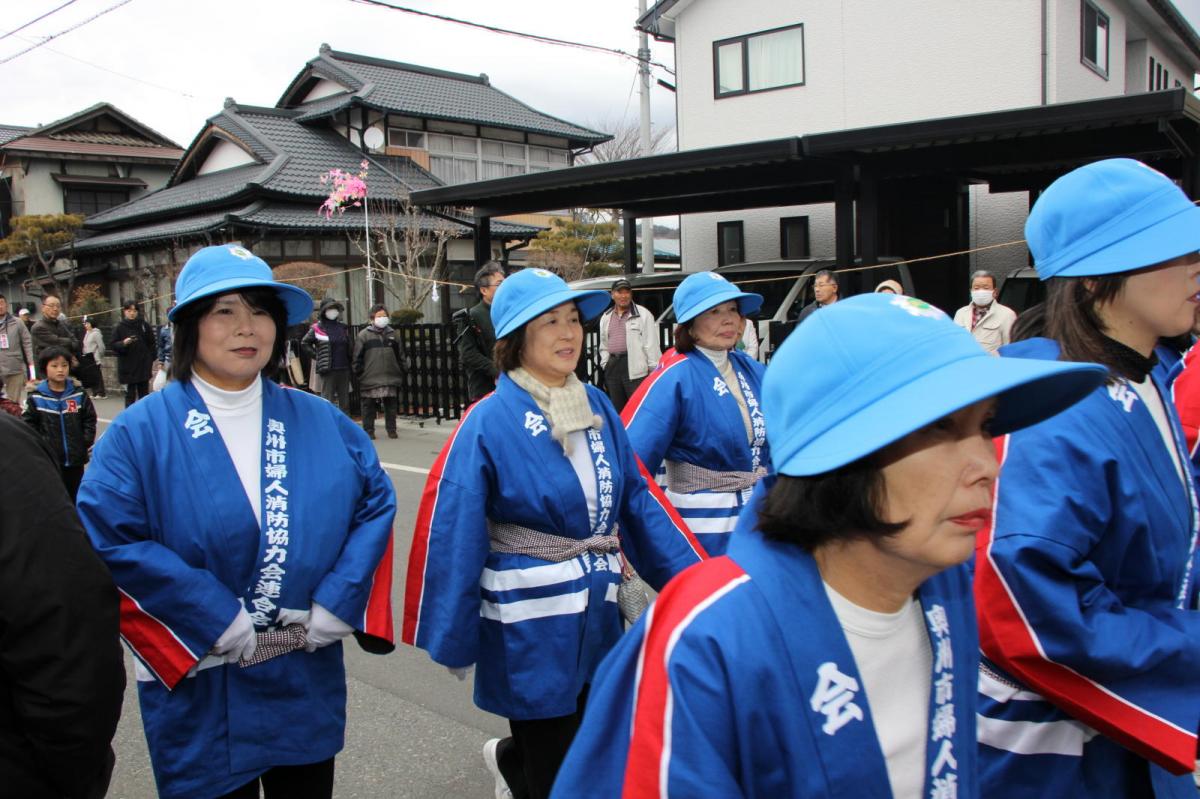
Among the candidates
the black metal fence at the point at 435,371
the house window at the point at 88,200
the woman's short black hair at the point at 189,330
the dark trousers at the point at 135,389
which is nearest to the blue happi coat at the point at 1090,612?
the woman's short black hair at the point at 189,330

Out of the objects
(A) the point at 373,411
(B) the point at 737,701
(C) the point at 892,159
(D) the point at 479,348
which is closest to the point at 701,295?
(B) the point at 737,701

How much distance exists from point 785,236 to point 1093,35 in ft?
20.6

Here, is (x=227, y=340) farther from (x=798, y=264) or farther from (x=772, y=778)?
(x=798, y=264)

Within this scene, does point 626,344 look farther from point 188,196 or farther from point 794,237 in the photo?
point 188,196

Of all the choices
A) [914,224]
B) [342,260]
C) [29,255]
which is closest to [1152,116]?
[914,224]

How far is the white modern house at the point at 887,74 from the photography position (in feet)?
51.5

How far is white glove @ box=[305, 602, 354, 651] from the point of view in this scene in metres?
2.57

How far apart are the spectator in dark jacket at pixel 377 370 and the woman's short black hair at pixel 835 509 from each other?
37.3 ft

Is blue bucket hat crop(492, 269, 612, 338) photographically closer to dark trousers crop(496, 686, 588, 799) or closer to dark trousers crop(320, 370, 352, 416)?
dark trousers crop(496, 686, 588, 799)

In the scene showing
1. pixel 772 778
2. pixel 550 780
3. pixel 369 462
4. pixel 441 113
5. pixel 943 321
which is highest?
pixel 441 113

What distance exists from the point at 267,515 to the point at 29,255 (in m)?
27.1

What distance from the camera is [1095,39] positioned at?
55.5 feet

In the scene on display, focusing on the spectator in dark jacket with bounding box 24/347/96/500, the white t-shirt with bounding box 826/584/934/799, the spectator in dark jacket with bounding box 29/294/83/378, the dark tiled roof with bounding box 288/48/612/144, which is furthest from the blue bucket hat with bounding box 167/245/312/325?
the dark tiled roof with bounding box 288/48/612/144

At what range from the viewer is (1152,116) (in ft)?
29.8
